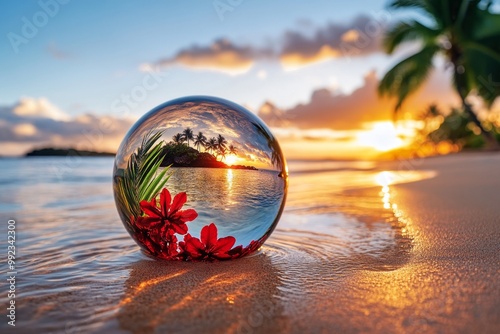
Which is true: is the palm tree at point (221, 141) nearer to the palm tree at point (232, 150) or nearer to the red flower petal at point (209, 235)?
the palm tree at point (232, 150)

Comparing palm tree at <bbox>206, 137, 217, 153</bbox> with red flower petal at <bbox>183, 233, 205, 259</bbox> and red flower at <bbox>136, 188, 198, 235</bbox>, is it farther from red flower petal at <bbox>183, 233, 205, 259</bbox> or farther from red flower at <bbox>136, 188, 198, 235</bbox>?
red flower petal at <bbox>183, 233, 205, 259</bbox>

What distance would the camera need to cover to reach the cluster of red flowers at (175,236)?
2984 millimetres

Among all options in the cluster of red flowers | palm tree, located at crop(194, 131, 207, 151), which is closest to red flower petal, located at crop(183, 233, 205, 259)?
the cluster of red flowers

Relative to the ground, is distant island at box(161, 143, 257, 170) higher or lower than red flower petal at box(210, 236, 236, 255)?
higher

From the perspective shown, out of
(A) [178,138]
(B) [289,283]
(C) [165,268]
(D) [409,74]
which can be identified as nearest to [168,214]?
(C) [165,268]

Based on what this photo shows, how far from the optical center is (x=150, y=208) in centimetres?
308

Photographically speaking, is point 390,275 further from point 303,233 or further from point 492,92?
point 492,92

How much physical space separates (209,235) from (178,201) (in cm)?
29

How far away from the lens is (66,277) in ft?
9.73

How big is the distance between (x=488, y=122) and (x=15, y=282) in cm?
5330

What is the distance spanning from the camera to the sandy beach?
2.07m

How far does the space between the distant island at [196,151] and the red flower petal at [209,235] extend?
0.39m

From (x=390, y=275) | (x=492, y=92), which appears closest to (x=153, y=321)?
(x=390, y=275)

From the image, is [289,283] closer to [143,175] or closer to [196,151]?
[196,151]
